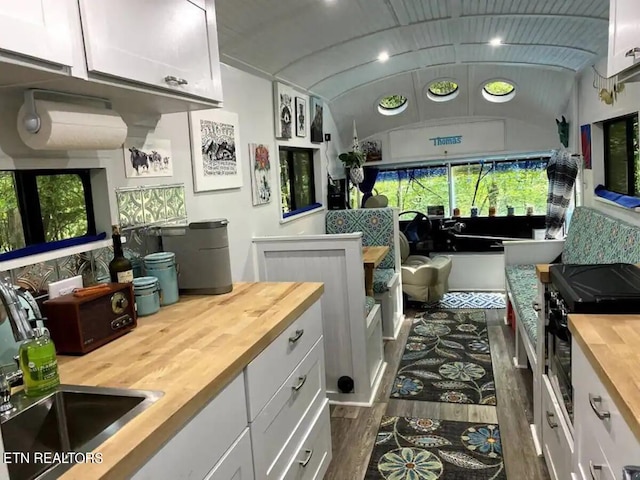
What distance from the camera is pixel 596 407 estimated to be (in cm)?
127

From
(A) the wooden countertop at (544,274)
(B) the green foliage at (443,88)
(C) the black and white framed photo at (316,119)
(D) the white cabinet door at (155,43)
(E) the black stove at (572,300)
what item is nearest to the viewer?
(D) the white cabinet door at (155,43)

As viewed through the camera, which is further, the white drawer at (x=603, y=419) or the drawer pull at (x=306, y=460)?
the drawer pull at (x=306, y=460)

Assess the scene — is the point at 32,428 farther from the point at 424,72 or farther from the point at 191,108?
the point at 424,72

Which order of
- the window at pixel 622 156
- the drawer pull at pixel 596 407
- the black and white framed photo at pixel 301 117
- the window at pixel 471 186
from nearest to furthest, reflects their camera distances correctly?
1. the drawer pull at pixel 596 407
2. the window at pixel 622 156
3. the black and white framed photo at pixel 301 117
4. the window at pixel 471 186

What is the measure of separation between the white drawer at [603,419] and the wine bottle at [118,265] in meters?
1.52

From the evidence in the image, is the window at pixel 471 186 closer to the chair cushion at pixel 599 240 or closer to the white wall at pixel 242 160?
the chair cushion at pixel 599 240

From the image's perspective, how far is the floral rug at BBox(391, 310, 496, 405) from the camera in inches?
124

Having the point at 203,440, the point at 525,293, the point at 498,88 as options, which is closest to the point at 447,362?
the point at 525,293

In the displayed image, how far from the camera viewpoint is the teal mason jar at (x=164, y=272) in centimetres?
196

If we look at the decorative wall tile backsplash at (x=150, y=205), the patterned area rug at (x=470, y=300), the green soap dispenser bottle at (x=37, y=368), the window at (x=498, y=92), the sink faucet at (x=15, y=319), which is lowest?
the patterned area rug at (x=470, y=300)

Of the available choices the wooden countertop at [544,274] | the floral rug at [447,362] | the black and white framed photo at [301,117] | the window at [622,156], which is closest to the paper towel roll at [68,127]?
the wooden countertop at [544,274]

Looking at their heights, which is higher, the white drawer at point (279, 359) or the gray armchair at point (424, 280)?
the white drawer at point (279, 359)

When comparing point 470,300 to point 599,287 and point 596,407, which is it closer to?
point 599,287

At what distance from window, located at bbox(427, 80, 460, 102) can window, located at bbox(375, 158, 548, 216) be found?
34.7 inches
